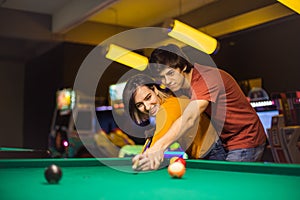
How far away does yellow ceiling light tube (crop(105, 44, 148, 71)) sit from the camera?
5.55 m

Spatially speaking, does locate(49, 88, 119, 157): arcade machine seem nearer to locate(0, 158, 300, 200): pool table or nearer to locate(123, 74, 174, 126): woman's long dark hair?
locate(123, 74, 174, 126): woman's long dark hair

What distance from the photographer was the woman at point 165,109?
2.60 meters

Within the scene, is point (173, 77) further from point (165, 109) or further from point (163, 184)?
point (163, 184)

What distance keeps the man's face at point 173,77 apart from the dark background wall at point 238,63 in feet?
9.45

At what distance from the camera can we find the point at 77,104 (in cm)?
732

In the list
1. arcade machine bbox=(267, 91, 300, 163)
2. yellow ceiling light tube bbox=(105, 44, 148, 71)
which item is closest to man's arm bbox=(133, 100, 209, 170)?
arcade machine bbox=(267, 91, 300, 163)

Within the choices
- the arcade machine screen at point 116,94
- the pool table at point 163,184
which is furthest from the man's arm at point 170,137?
the arcade machine screen at point 116,94

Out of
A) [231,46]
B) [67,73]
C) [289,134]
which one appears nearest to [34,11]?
[67,73]

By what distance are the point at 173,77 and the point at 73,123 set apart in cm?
533

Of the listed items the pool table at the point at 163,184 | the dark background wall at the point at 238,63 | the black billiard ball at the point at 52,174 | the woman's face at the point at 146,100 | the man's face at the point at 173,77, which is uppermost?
the dark background wall at the point at 238,63

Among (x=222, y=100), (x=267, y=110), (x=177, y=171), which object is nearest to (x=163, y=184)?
(x=177, y=171)

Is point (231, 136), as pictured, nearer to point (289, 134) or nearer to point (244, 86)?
point (289, 134)

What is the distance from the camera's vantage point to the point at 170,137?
2145mm

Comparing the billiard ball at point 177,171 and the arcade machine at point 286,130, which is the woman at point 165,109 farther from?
the arcade machine at point 286,130
